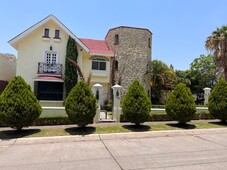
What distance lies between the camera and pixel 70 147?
29.8 feet

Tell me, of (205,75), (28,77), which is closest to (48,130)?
(28,77)

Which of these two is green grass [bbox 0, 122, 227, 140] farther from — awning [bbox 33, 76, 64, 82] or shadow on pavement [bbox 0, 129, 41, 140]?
awning [bbox 33, 76, 64, 82]

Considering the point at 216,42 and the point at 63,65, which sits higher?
the point at 216,42

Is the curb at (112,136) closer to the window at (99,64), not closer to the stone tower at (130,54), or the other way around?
the stone tower at (130,54)

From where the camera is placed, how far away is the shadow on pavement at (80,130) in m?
11.5

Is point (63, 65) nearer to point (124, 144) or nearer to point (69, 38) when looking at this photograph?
point (69, 38)

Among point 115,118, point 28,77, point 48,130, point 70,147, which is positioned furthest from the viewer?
point 28,77

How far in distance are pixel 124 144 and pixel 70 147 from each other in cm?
233

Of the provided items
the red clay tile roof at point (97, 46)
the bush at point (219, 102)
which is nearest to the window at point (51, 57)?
the red clay tile roof at point (97, 46)

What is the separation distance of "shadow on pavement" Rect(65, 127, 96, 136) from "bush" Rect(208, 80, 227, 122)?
8129 mm

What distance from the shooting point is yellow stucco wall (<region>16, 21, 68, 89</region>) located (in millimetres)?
21641

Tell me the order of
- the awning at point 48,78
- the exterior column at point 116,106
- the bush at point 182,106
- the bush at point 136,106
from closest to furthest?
the bush at point 136,106 < the bush at point 182,106 < the exterior column at point 116,106 < the awning at point 48,78

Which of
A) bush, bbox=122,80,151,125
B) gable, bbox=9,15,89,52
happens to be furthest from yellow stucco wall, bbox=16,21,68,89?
bush, bbox=122,80,151,125

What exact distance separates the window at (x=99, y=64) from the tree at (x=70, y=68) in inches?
97.3
